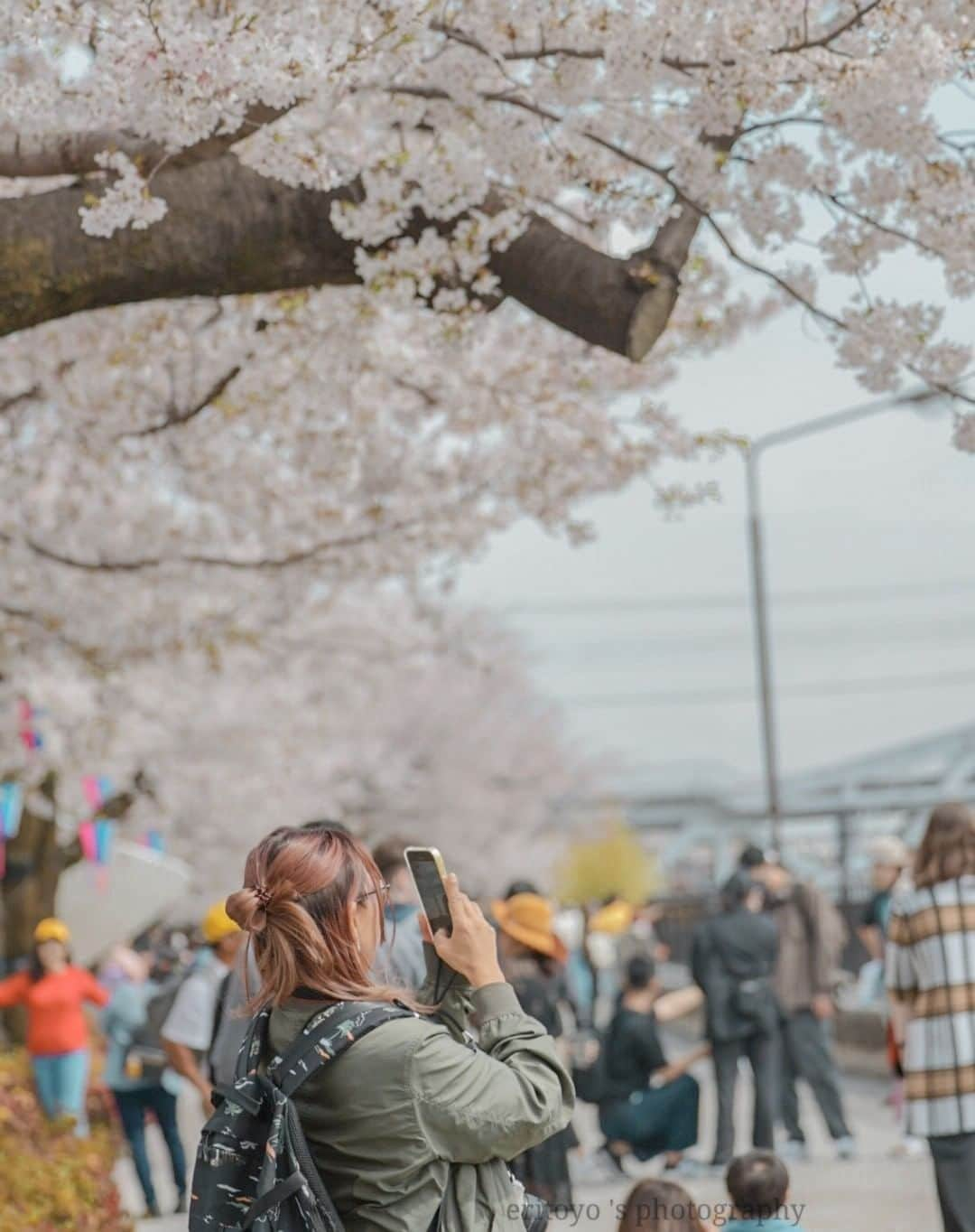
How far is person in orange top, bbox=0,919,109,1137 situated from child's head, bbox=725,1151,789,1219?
696cm

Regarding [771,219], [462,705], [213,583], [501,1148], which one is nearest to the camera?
[501,1148]

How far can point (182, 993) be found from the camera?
27.3ft

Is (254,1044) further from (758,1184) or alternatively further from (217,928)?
(217,928)

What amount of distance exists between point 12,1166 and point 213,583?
449 cm

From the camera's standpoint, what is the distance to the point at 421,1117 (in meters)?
2.70

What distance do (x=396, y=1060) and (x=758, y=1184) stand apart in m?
2.02

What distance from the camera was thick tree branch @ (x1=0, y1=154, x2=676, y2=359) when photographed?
4.62m

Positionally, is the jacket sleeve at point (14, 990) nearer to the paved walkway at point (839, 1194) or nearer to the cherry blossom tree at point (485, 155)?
the paved walkway at point (839, 1194)

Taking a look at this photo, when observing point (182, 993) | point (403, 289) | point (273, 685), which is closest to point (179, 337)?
point (403, 289)

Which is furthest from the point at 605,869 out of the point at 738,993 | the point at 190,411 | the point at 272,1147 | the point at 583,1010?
the point at 272,1147

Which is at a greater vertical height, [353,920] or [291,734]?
[291,734]

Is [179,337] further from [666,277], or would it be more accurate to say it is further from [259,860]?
[259,860]

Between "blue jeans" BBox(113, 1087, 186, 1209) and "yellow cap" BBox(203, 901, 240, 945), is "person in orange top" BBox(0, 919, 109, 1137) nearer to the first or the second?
"blue jeans" BBox(113, 1087, 186, 1209)

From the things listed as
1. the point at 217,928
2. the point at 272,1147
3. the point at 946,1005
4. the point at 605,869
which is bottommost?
the point at 605,869
